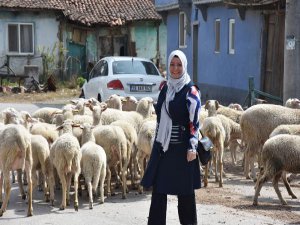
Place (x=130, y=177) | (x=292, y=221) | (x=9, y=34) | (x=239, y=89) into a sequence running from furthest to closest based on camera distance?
(x=9, y=34)
(x=239, y=89)
(x=130, y=177)
(x=292, y=221)

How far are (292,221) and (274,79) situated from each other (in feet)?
39.3

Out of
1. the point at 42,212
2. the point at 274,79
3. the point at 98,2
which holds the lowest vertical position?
the point at 42,212

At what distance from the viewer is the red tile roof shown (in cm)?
3434

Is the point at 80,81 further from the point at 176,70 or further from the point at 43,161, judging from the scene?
the point at 176,70

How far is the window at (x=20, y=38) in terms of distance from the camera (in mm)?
35125

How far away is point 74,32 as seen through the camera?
36844mm

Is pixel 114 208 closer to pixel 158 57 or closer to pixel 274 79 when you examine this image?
pixel 274 79

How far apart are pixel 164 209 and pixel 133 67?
1177cm

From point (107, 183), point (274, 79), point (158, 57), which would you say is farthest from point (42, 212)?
point (158, 57)

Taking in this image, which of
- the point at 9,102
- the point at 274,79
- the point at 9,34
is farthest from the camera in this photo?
the point at 9,34

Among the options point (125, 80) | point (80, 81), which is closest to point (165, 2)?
point (80, 81)

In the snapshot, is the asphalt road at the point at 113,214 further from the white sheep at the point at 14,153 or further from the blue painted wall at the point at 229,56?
the blue painted wall at the point at 229,56

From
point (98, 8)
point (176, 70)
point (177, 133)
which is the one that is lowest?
point (177, 133)

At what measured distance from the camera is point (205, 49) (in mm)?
26859
